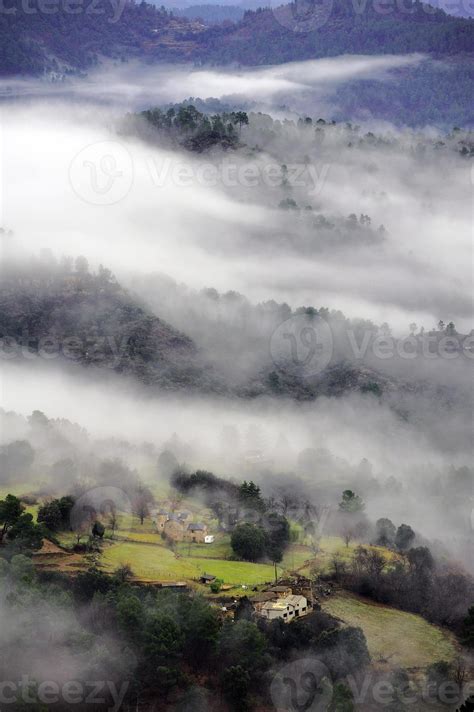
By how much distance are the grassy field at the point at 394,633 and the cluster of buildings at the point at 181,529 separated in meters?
13.5

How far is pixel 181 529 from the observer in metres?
89.2

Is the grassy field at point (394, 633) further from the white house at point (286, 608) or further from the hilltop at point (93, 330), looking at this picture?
the hilltop at point (93, 330)

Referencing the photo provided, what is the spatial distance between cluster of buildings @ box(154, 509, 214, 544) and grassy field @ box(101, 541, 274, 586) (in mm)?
3116

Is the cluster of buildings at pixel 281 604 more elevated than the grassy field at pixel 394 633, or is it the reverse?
the cluster of buildings at pixel 281 604

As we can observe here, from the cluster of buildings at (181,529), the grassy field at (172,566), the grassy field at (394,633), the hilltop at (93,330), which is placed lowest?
the grassy field at (394,633)

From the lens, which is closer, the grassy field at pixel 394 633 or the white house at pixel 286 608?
the grassy field at pixel 394 633

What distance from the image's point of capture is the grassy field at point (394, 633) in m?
72.2

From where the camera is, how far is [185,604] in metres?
71.7

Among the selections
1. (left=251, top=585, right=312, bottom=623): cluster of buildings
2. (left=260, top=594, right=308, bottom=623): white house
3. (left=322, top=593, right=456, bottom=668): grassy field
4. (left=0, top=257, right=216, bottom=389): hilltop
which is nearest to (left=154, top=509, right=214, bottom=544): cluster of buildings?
(left=251, top=585, right=312, bottom=623): cluster of buildings

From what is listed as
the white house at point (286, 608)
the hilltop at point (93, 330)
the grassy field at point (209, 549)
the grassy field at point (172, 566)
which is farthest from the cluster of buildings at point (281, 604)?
the hilltop at point (93, 330)

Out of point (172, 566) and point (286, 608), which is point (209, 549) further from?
point (286, 608)

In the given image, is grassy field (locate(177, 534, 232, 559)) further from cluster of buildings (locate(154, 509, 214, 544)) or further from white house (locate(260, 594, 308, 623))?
white house (locate(260, 594, 308, 623))

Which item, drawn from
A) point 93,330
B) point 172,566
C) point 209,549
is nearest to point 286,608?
point 172,566

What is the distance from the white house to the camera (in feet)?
240
